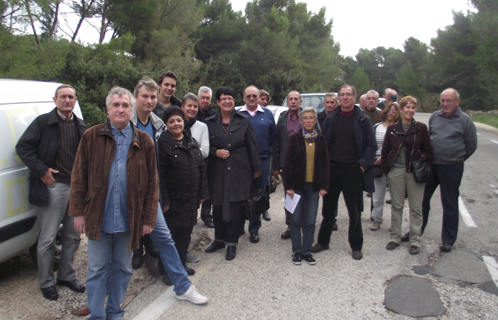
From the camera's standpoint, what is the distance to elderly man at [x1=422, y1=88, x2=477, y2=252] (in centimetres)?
464

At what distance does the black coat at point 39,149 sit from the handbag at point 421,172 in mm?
3963

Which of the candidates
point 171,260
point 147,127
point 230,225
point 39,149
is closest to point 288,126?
point 230,225

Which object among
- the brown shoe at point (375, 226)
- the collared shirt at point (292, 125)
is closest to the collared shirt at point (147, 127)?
the collared shirt at point (292, 125)

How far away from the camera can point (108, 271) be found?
3.02 metres

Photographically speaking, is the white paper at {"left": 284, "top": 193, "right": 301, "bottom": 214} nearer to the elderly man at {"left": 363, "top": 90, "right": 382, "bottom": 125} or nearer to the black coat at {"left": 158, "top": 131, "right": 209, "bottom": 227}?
the black coat at {"left": 158, "top": 131, "right": 209, "bottom": 227}

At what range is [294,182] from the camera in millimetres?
4395

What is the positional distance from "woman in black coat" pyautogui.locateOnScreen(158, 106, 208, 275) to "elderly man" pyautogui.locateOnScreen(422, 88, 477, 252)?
9.89 feet

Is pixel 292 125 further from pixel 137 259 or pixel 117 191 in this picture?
pixel 117 191

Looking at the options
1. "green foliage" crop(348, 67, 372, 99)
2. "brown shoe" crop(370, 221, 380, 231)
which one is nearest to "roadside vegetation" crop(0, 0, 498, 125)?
"brown shoe" crop(370, 221, 380, 231)

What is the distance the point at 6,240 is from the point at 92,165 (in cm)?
134

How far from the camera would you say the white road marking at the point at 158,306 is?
3209mm

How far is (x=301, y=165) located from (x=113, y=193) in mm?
2220

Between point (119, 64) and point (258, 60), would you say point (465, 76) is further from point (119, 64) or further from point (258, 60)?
point (119, 64)

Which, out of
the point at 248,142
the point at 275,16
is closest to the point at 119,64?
the point at 248,142
